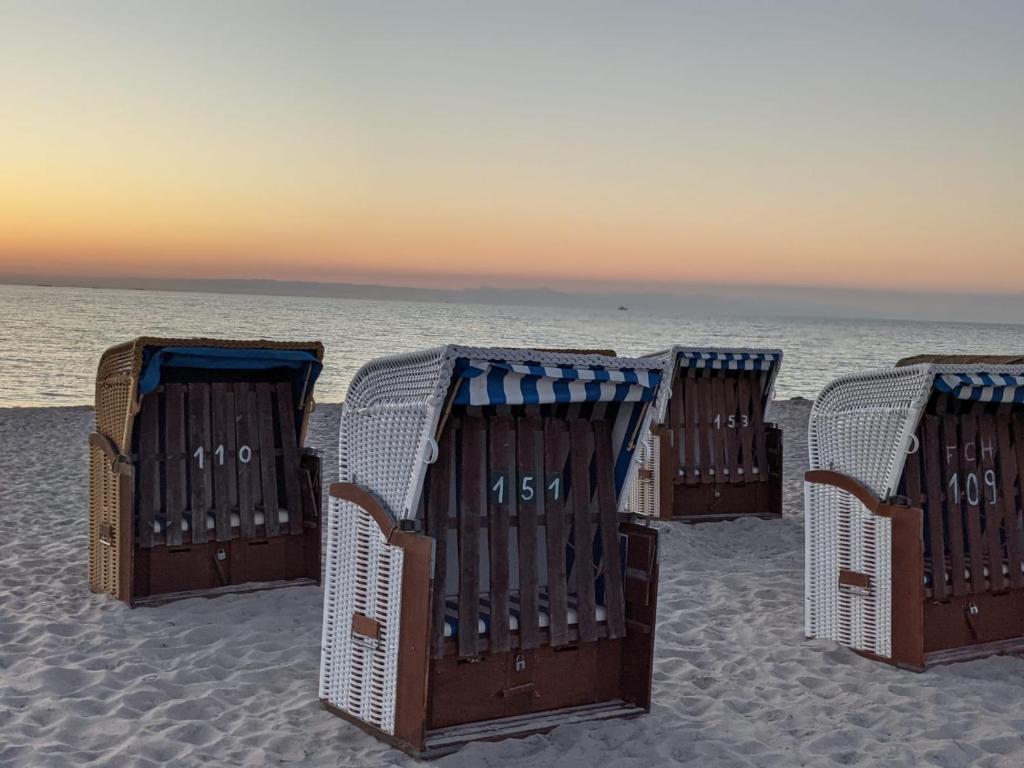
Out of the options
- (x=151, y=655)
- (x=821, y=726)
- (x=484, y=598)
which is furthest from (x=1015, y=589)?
(x=151, y=655)

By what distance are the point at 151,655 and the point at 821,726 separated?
11.3ft

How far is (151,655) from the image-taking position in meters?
5.48

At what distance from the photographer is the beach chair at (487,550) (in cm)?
412

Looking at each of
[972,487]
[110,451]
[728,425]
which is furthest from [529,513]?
[728,425]

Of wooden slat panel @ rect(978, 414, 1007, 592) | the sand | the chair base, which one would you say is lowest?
the sand

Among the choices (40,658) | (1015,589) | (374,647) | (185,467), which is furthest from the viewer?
(185,467)

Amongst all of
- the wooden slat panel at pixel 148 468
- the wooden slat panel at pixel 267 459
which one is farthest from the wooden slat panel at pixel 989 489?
the wooden slat panel at pixel 148 468

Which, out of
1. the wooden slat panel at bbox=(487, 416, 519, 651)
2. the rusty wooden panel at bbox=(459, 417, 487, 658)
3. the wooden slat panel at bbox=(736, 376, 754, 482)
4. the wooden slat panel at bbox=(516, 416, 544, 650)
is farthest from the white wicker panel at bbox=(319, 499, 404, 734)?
the wooden slat panel at bbox=(736, 376, 754, 482)

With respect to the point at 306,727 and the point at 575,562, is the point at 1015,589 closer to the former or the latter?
the point at 575,562

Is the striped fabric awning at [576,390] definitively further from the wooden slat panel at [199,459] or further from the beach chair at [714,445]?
the beach chair at [714,445]

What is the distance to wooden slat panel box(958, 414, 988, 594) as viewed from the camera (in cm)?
571

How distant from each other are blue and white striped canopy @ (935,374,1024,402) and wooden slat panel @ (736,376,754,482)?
4.39m

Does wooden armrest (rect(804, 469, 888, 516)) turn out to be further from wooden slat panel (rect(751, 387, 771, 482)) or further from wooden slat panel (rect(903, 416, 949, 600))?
wooden slat panel (rect(751, 387, 771, 482))

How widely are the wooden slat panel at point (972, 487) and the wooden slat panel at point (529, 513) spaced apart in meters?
2.68
